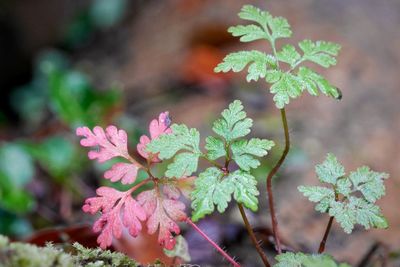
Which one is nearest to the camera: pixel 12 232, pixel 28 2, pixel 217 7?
pixel 12 232

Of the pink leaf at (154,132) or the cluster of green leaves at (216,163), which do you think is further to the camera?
the pink leaf at (154,132)

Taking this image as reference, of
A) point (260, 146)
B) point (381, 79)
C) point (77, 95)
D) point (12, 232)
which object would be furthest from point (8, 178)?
point (381, 79)

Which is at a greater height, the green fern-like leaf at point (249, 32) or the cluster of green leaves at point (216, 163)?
the green fern-like leaf at point (249, 32)

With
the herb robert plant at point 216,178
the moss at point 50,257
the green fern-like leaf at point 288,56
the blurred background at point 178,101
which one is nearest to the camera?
the moss at point 50,257

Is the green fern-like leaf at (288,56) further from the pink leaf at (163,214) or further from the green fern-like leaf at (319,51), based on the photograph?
the pink leaf at (163,214)

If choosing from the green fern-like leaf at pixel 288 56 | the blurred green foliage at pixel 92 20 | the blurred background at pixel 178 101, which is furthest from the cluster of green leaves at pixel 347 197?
the blurred green foliage at pixel 92 20

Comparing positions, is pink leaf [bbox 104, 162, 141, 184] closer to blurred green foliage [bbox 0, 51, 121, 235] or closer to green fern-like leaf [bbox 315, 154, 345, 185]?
green fern-like leaf [bbox 315, 154, 345, 185]

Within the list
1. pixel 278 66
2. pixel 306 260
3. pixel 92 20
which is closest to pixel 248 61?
pixel 278 66

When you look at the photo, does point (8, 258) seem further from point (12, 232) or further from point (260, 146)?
point (12, 232)
